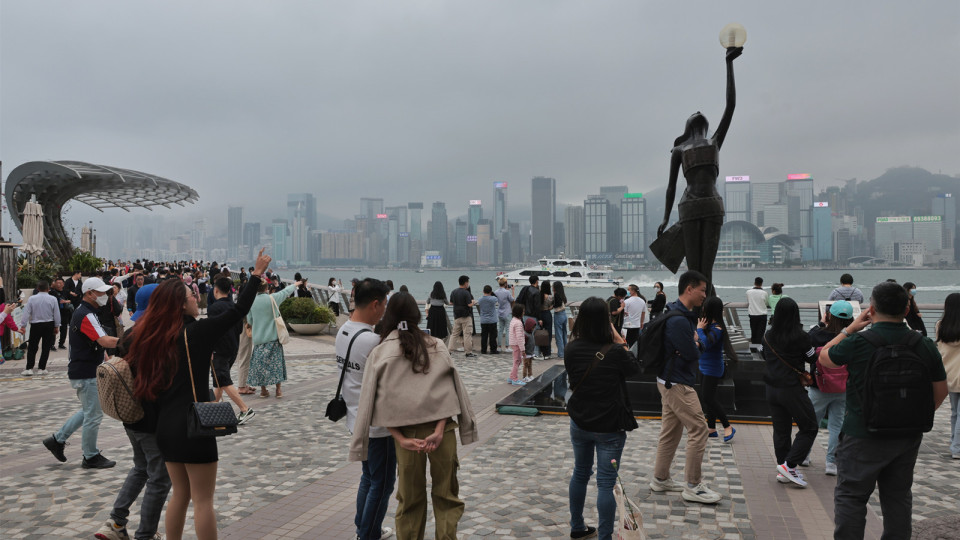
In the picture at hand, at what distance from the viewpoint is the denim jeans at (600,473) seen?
3.65 meters

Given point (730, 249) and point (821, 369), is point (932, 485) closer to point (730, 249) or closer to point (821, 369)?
point (821, 369)

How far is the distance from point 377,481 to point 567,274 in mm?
64028

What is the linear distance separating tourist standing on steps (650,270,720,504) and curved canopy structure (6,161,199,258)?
139 feet

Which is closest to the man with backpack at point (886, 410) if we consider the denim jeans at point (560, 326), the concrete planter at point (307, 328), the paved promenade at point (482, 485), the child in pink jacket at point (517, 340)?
the paved promenade at point (482, 485)

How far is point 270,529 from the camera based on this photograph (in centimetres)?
414

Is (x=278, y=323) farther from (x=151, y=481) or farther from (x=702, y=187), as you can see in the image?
(x=702, y=187)

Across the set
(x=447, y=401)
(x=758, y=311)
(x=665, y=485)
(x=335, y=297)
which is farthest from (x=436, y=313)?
(x=447, y=401)

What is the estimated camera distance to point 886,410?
3.01 metres

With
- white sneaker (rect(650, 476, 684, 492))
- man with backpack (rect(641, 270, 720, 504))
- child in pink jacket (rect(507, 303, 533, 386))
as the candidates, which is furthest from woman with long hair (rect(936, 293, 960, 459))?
child in pink jacket (rect(507, 303, 533, 386))

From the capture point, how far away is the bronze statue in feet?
27.2

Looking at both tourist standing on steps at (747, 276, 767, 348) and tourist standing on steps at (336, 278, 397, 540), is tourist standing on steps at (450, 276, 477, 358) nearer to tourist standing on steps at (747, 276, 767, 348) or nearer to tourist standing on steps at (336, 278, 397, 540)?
tourist standing on steps at (747, 276, 767, 348)

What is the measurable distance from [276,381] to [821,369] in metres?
6.74

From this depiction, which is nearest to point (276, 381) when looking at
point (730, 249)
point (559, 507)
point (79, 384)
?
point (79, 384)

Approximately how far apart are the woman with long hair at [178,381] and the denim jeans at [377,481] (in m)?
0.85
